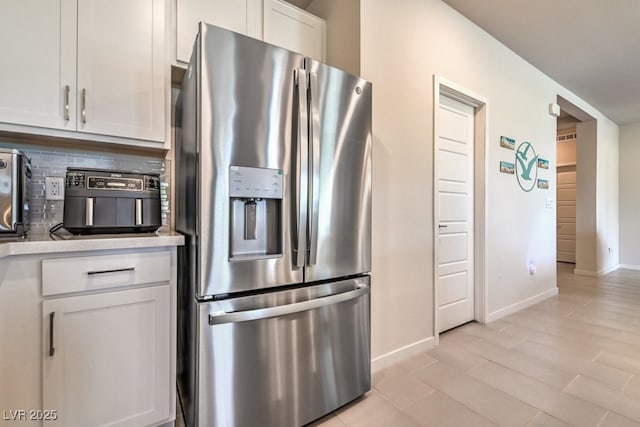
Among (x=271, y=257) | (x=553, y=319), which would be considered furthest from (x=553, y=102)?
(x=271, y=257)

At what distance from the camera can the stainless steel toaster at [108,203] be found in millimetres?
1339

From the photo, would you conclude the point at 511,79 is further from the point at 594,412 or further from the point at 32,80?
the point at 32,80

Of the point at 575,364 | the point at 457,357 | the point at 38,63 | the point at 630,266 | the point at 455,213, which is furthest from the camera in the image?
the point at 630,266

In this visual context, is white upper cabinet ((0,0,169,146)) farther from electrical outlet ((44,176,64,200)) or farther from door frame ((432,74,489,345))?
door frame ((432,74,489,345))

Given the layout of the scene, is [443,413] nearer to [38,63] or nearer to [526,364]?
[526,364]

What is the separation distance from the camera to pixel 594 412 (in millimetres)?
1629

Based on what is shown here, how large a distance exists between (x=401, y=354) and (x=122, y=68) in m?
2.48

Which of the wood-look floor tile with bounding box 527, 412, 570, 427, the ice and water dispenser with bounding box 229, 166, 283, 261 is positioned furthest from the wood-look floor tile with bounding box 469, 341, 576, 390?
the ice and water dispenser with bounding box 229, 166, 283, 261

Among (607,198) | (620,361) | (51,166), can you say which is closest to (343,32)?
(51,166)

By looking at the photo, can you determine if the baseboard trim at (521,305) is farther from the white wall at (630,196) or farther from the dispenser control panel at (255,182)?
the white wall at (630,196)

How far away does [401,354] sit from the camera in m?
2.19

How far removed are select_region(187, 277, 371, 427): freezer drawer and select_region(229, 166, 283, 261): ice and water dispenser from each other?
21 cm

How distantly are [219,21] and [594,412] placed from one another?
3050 millimetres

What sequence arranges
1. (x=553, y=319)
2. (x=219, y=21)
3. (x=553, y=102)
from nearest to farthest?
(x=219, y=21) < (x=553, y=319) < (x=553, y=102)
